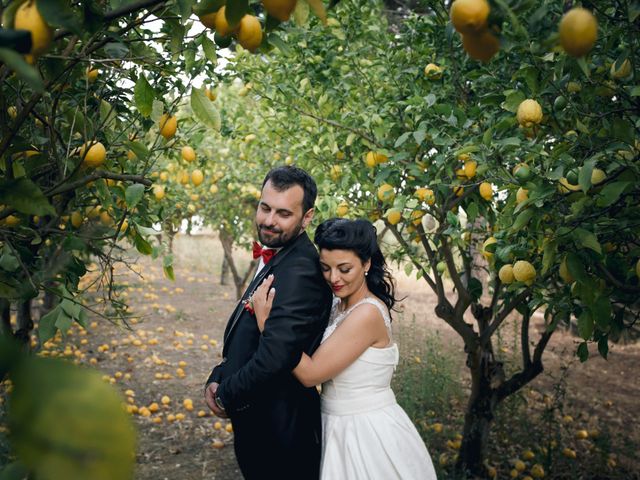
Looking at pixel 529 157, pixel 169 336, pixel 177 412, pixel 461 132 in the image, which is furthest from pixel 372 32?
pixel 169 336

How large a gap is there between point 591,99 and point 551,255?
Result: 1.88 feet

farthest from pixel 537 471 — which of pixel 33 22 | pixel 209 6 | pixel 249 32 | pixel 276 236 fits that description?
pixel 33 22

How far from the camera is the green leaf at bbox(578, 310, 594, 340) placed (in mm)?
1909

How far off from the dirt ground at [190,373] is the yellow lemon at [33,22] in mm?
1664

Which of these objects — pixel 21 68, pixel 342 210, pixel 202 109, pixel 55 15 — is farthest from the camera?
pixel 342 210

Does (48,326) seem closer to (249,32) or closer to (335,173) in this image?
(249,32)

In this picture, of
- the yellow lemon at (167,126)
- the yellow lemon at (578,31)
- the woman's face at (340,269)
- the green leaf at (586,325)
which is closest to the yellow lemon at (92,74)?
the yellow lemon at (167,126)

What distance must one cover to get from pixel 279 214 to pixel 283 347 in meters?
0.57

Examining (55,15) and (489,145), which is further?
(489,145)

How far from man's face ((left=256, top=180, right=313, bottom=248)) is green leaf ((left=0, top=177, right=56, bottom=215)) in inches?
57.3

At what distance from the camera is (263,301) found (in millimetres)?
2162

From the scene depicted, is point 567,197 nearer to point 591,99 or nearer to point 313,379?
point 591,99

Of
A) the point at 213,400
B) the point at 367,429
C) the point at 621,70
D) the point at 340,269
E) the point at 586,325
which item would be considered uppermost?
the point at 621,70

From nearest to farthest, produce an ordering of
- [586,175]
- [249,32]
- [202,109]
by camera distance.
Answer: [249,32], [202,109], [586,175]
